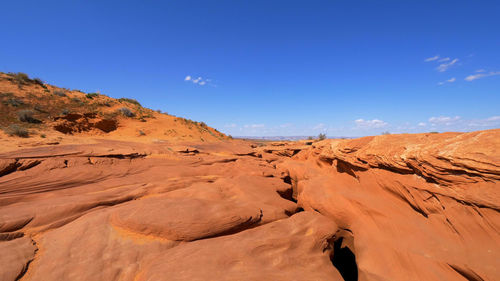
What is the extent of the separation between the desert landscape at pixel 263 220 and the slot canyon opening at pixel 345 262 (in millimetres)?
26

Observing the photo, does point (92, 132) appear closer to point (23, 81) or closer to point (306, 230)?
point (23, 81)

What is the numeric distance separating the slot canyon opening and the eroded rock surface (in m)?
0.02

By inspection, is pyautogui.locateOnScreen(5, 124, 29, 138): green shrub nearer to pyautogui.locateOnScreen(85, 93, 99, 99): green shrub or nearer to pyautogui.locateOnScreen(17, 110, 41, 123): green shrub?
pyautogui.locateOnScreen(17, 110, 41, 123): green shrub

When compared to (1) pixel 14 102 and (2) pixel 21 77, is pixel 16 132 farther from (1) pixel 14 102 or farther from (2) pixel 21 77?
(2) pixel 21 77

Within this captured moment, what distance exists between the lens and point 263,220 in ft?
13.5

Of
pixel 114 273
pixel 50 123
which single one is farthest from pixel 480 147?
pixel 50 123

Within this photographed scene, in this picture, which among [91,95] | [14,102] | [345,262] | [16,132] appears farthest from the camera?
[91,95]

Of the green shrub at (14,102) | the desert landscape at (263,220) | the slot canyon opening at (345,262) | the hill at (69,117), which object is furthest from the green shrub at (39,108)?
the slot canyon opening at (345,262)

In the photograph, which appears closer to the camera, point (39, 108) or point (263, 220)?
point (263, 220)

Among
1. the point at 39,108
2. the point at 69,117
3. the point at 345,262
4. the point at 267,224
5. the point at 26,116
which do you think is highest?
the point at 39,108

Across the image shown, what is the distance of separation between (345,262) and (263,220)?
2.33 m

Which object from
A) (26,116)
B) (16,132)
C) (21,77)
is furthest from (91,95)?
(16,132)

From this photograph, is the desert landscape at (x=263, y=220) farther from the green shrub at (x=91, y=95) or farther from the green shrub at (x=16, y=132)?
the green shrub at (x=91, y=95)

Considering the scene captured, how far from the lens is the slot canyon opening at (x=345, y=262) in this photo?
411cm
